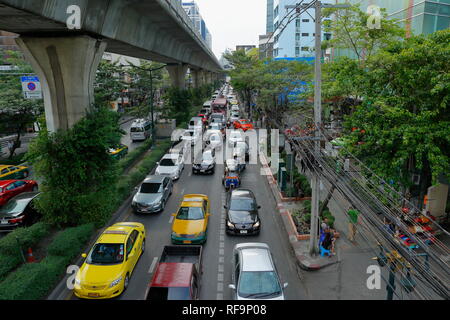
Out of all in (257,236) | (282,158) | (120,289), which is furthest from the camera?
(282,158)

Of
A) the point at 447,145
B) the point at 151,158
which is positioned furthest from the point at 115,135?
the point at 447,145

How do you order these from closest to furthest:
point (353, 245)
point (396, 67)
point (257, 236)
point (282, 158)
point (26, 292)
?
point (26, 292) → point (396, 67) → point (353, 245) → point (257, 236) → point (282, 158)

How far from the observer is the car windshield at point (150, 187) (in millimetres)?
17688

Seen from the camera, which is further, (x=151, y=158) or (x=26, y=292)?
(x=151, y=158)

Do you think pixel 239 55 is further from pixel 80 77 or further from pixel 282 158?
pixel 80 77

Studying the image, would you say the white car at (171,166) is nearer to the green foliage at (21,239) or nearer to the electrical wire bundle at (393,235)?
the green foliage at (21,239)

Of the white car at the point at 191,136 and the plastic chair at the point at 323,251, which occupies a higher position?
the white car at the point at 191,136

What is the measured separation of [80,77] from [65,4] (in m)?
3.49

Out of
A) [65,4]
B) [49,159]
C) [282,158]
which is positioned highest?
[65,4]

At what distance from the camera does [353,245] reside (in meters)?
13.7

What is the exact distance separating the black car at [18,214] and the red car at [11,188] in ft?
7.20

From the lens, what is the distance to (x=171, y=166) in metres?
22.6

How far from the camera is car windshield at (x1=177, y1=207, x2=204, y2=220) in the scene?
567 inches

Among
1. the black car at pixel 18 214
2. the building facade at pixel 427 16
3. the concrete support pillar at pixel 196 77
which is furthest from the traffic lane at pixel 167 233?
the concrete support pillar at pixel 196 77
